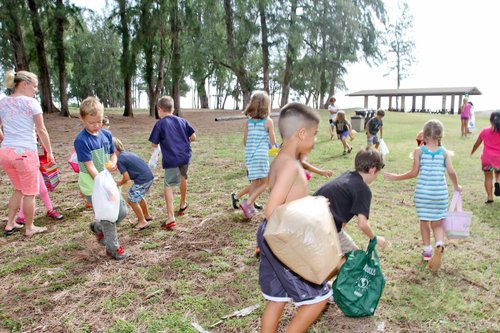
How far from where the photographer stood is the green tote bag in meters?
3.16

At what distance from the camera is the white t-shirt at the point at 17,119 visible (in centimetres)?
493

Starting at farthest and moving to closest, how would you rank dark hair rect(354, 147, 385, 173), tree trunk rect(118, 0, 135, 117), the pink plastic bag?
tree trunk rect(118, 0, 135, 117)
the pink plastic bag
dark hair rect(354, 147, 385, 173)

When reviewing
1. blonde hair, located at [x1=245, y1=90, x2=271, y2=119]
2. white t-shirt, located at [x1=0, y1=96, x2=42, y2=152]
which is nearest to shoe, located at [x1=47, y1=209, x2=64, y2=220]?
white t-shirt, located at [x1=0, y1=96, x2=42, y2=152]

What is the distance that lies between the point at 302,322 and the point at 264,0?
69.5 ft

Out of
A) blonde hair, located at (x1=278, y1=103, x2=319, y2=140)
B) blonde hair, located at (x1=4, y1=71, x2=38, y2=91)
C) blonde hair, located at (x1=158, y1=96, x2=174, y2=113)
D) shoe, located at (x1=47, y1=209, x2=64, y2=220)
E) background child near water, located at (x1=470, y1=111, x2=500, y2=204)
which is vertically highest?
blonde hair, located at (x1=4, y1=71, x2=38, y2=91)

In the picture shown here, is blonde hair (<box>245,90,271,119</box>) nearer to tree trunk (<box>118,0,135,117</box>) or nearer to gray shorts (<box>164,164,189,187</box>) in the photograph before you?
gray shorts (<box>164,164,189,187</box>)

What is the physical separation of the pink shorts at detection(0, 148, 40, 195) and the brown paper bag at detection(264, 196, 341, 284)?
4.20 metres

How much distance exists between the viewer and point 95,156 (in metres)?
4.58

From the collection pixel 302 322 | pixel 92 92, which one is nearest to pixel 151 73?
pixel 302 322

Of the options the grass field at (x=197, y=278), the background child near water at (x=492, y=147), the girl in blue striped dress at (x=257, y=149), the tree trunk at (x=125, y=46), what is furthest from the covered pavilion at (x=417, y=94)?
the girl in blue striped dress at (x=257, y=149)

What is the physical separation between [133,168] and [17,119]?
161 centimetres

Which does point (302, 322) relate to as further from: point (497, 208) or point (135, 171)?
point (497, 208)

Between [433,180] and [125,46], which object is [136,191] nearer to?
[433,180]

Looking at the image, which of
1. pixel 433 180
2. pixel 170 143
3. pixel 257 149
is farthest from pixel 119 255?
pixel 433 180
